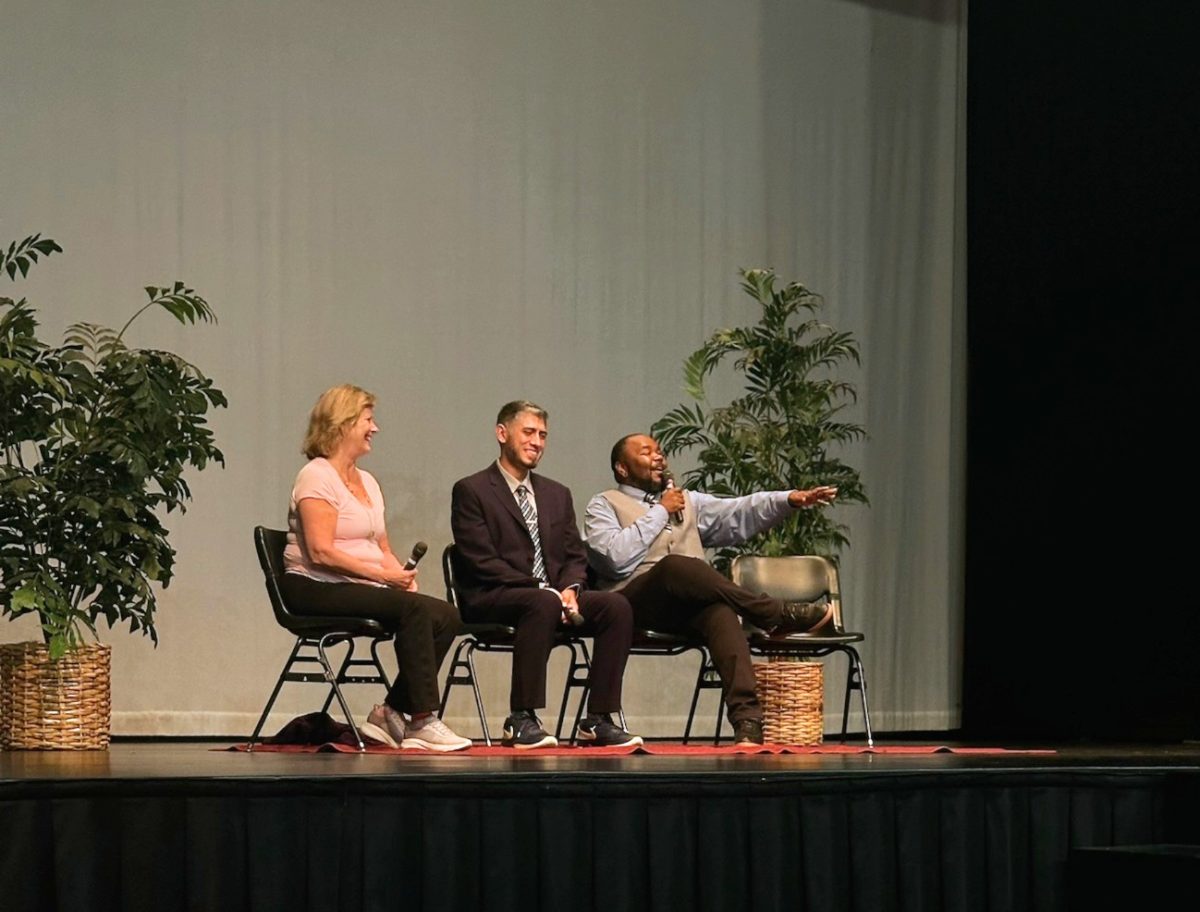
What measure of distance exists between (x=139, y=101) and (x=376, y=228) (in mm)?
1082

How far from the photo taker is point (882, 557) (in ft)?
27.0

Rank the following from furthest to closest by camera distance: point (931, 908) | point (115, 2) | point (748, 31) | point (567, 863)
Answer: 1. point (748, 31)
2. point (115, 2)
3. point (931, 908)
4. point (567, 863)

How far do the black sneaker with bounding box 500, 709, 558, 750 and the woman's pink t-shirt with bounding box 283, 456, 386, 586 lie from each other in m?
0.58

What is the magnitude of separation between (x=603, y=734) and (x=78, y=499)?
1704mm

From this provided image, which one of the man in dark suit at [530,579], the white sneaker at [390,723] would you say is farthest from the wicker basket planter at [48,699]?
the man in dark suit at [530,579]

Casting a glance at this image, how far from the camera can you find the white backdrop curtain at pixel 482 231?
22.3 feet

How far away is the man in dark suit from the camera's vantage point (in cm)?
515

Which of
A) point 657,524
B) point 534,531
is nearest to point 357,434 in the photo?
point 534,531

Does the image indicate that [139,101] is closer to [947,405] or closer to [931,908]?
[947,405]

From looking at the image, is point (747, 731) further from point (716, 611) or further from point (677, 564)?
point (677, 564)

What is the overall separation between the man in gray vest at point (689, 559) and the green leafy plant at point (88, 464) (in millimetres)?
1364

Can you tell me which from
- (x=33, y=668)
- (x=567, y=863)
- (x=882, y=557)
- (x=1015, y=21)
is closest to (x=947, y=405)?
(x=882, y=557)

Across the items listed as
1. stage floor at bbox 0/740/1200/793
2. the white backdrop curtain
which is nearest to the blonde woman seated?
stage floor at bbox 0/740/1200/793

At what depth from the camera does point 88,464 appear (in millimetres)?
5223
